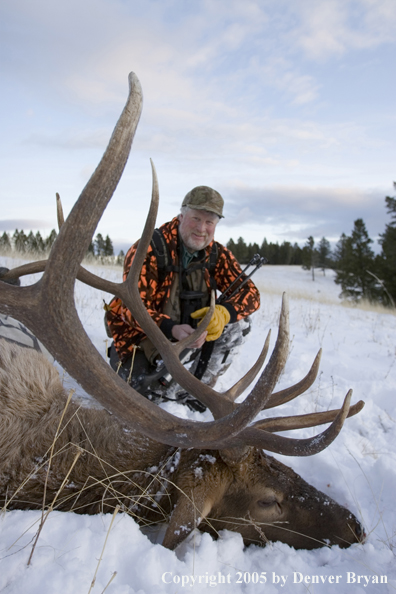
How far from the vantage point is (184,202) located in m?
3.90

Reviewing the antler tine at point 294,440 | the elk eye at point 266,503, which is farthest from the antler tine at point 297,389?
the elk eye at point 266,503

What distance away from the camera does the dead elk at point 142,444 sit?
171 centimetres

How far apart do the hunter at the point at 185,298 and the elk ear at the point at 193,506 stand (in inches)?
53.1

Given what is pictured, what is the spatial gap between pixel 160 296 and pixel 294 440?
87.9 inches

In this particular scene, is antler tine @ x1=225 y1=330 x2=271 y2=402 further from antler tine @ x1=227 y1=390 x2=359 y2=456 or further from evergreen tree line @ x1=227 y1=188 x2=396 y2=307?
evergreen tree line @ x1=227 y1=188 x2=396 y2=307

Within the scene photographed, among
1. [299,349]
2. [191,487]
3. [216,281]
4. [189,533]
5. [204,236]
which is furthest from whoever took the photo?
[299,349]

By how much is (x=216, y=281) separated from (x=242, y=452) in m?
2.38

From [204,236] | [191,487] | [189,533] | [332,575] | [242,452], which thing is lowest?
[332,575]

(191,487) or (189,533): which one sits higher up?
(191,487)

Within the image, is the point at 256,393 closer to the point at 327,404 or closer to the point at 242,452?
the point at 242,452

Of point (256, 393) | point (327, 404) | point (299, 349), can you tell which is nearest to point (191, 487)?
point (256, 393)

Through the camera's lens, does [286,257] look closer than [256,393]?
No

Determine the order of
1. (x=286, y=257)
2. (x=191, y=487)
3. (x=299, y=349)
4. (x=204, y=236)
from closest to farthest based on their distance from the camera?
(x=191, y=487), (x=204, y=236), (x=299, y=349), (x=286, y=257)

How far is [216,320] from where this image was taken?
359 centimetres
